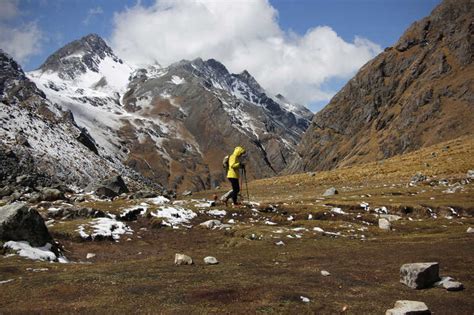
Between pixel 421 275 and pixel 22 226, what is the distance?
19.0 m

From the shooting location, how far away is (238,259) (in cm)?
1998

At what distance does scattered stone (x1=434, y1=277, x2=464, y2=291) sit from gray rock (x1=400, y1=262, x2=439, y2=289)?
278 mm

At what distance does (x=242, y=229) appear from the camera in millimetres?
29906

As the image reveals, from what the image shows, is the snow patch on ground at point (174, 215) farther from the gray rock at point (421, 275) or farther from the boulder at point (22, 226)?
the gray rock at point (421, 275)

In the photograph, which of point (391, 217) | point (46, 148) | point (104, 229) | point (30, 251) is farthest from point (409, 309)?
point (46, 148)

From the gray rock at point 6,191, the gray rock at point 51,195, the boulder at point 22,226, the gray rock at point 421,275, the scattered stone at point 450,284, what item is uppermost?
the gray rock at point 6,191

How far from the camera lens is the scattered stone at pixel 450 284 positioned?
514 inches

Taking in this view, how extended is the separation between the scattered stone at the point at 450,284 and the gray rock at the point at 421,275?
10.9 inches

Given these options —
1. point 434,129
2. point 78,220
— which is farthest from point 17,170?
point 434,129

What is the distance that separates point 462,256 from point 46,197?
3957 centimetres

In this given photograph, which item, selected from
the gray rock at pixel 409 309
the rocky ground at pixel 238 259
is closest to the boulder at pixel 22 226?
the rocky ground at pixel 238 259

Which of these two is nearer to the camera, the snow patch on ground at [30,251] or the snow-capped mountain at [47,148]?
the snow patch on ground at [30,251]

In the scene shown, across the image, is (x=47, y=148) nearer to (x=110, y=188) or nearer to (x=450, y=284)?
(x=110, y=188)

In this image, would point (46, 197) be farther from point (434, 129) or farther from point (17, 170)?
point (434, 129)
